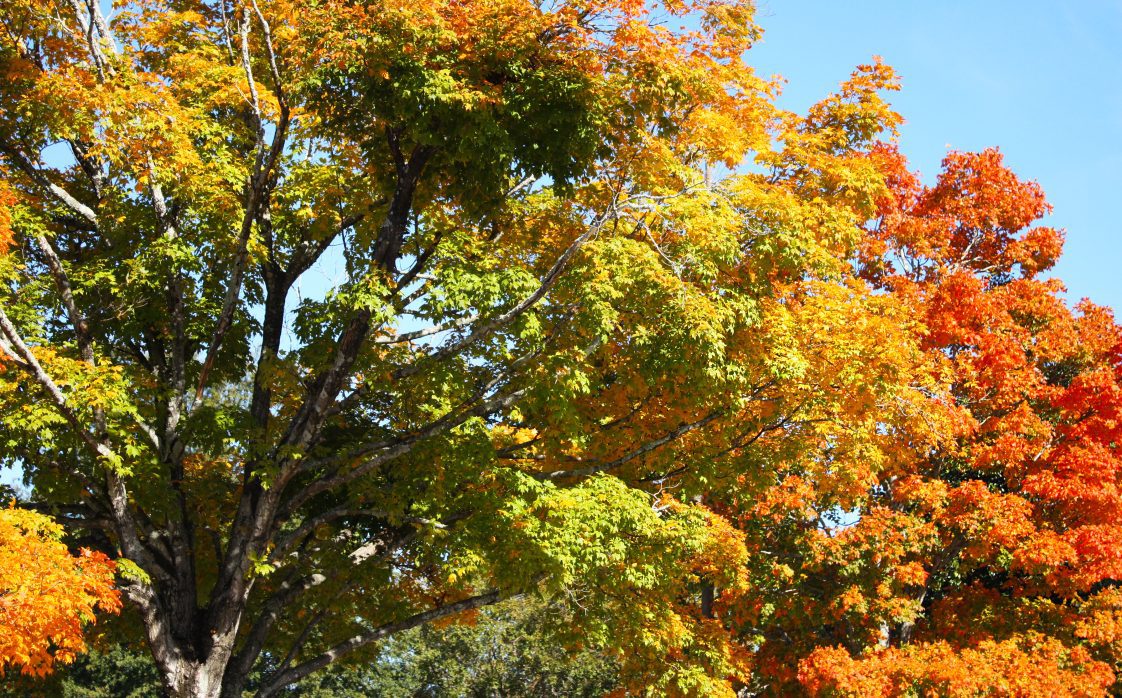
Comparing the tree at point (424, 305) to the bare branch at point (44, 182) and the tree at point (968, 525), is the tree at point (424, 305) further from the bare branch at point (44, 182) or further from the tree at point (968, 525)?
the tree at point (968, 525)

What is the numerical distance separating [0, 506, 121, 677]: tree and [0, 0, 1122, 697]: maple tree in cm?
189

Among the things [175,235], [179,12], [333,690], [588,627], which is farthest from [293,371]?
[333,690]

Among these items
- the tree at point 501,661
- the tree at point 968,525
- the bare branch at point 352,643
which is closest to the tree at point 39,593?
the bare branch at point 352,643

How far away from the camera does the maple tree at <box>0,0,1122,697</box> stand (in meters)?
11.4

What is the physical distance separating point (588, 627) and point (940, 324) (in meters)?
9.87

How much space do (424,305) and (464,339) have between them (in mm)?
783

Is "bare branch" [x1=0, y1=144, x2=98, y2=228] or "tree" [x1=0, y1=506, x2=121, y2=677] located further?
"bare branch" [x1=0, y1=144, x2=98, y2=228]

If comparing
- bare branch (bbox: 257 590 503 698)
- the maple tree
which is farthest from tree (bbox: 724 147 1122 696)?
bare branch (bbox: 257 590 503 698)

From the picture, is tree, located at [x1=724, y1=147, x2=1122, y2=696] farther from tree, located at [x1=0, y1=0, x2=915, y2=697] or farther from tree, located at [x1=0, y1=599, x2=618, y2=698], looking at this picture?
tree, located at [x1=0, y1=599, x2=618, y2=698]

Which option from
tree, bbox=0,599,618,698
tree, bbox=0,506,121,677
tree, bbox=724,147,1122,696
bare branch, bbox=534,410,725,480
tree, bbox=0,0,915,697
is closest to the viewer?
tree, bbox=0,506,121,677

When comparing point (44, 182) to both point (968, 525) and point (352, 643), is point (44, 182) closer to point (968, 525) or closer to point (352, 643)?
point (352, 643)

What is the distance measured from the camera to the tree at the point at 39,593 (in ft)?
28.6

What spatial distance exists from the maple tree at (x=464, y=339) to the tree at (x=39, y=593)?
1.89 meters

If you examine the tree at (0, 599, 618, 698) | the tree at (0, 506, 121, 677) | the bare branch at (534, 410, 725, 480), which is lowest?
the tree at (0, 506, 121, 677)
